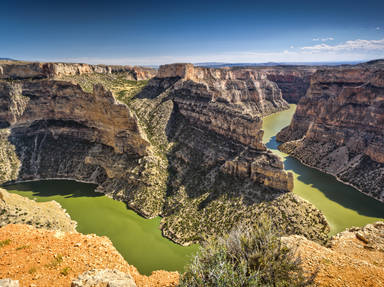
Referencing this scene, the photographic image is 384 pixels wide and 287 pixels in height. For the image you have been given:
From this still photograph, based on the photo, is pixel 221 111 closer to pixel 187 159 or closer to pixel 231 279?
pixel 187 159

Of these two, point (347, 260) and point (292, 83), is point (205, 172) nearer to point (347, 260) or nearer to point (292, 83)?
point (347, 260)

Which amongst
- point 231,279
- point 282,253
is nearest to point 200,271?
point 231,279

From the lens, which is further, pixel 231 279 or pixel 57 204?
pixel 57 204

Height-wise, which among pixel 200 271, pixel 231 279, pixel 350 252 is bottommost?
pixel 350 252

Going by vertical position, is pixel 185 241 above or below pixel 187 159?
below

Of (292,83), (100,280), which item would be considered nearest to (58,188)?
(100,280)

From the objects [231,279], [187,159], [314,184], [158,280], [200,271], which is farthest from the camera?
[314,184]

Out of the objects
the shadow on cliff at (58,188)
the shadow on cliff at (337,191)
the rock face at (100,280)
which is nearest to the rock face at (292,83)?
the shadow on cliff at (337,191)

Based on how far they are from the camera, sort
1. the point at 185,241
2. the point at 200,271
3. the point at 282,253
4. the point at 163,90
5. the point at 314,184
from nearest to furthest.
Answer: the point at 200,271 → the point at 282,253 → the point at 185,241 → the point at 314,184 → the point at 163,90
